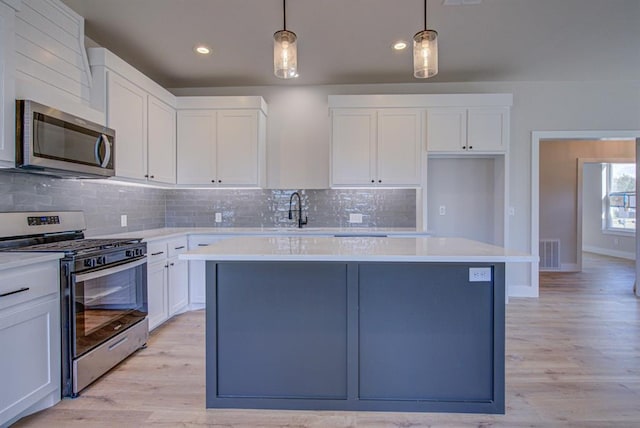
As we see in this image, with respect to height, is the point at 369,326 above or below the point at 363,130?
below

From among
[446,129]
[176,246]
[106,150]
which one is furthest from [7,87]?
[446,129]

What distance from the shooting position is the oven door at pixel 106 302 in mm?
2049

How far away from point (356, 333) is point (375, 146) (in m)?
2.58

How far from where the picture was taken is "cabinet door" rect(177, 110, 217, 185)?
403 cm

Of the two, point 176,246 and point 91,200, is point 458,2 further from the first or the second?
point 91,200

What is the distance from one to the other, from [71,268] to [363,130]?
309 cm

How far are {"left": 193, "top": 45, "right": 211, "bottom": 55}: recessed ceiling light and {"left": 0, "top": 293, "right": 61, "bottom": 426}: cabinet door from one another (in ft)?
8.43

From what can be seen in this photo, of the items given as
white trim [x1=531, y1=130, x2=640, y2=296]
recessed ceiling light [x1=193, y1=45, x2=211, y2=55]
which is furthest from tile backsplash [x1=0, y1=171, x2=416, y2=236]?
recessed ceiling light [x1=193, y1=45, x2=211, y2=55]

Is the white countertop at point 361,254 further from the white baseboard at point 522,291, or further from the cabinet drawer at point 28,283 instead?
the white baseboard at point 522,291

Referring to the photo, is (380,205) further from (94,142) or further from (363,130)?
(94,142)

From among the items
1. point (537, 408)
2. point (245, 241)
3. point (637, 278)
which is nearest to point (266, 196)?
point (245, 241)

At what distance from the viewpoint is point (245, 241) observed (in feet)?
7.66

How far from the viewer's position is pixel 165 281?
3275 millimetres

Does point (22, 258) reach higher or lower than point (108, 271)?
higher
